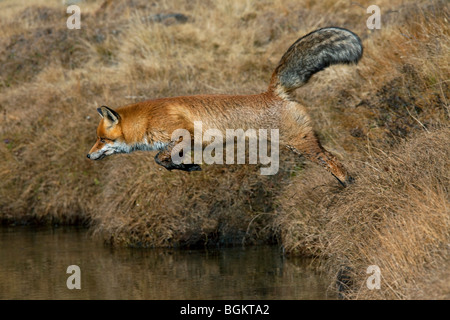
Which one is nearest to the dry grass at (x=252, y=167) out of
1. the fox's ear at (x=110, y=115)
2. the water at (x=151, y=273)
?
the water at (x=151, y=273)

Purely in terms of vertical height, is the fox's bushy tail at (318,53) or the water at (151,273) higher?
the fox's bushy tail at (318,53)

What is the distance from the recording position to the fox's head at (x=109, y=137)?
896cm

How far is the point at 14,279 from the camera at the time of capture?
1003cm

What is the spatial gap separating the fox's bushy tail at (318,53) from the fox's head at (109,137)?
233 centimetres

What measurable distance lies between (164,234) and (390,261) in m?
5.66

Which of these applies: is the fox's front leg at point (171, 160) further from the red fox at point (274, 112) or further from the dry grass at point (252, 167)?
the dry grass at point (252, 167)

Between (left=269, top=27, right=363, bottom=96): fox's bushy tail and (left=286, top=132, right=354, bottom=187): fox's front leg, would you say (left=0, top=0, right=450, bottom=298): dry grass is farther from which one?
(left=269, top=27, right=363, bottom=96): fox's bushy tail

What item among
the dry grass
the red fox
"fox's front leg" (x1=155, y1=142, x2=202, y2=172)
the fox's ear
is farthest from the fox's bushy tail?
the fox's ear

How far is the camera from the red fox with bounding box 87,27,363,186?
848 centimetres

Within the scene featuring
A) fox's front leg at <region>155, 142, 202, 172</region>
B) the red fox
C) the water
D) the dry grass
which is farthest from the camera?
the water

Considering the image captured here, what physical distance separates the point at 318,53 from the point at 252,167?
12.8 feet

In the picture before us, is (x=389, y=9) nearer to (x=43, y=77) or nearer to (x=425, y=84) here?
(x=425, y=84)

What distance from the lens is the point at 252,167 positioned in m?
12.0
